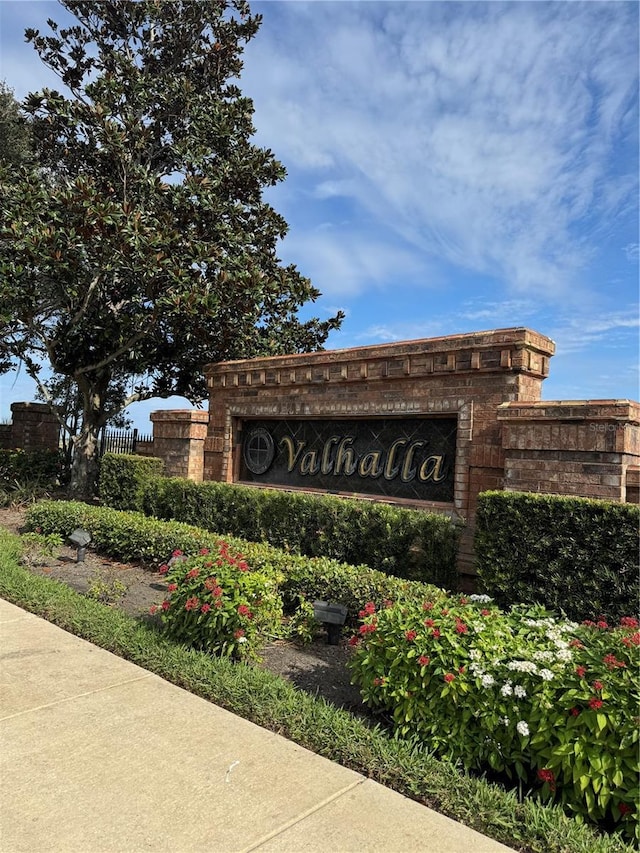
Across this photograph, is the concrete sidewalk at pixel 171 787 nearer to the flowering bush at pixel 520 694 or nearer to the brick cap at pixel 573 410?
the flowering bush at pixel 520 694

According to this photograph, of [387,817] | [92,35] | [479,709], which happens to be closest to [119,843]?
[387,817]

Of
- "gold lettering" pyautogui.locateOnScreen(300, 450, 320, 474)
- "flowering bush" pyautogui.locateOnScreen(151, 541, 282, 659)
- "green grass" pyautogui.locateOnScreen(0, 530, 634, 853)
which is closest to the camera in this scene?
"green grass" pyautogui.locateOnScreen(0, 530, 634, 853)

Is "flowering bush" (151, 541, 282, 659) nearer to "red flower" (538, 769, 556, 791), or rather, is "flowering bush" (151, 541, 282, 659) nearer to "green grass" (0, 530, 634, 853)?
"green grass" (0, 530, 634, 853)

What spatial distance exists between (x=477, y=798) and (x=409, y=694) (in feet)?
2.16

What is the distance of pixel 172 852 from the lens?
2395 millimetres

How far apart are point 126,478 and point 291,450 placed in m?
3.16

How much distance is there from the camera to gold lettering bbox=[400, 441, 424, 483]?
300 inches

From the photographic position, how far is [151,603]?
6.04 m

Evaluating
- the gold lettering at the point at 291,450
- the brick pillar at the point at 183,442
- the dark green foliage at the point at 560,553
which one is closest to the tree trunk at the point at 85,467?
the brick pillar at the point at 183,442

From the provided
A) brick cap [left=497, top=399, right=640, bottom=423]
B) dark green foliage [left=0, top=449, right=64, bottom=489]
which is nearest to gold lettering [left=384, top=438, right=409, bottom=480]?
brick cap [left=497, top=399, right=640, bottom=423]

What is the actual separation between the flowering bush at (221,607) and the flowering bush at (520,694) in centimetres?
103

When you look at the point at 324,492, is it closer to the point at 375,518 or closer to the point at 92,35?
the point at 375,518

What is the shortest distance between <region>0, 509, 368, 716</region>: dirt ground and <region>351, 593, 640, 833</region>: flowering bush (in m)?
0.52

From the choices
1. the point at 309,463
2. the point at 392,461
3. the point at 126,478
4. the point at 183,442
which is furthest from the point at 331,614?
the point at 126,478
